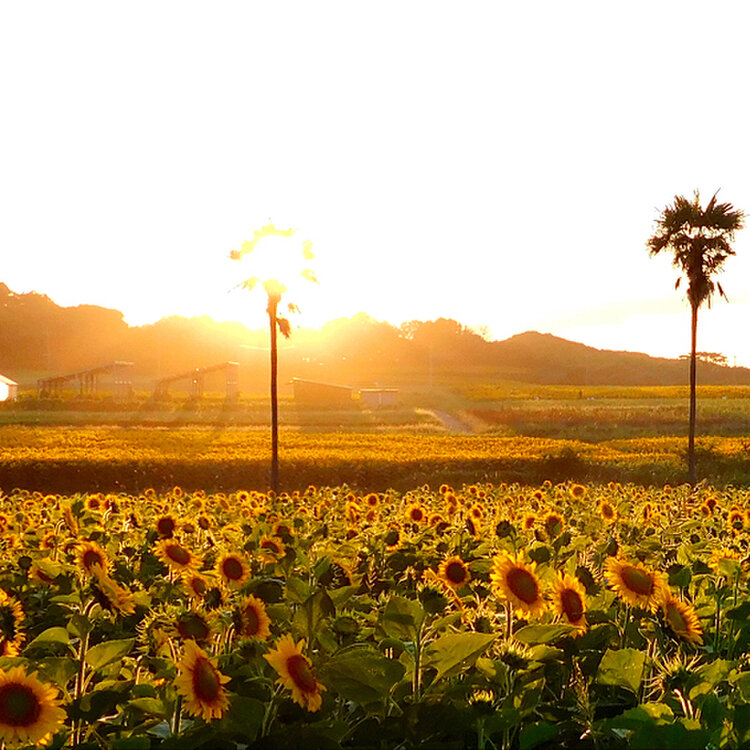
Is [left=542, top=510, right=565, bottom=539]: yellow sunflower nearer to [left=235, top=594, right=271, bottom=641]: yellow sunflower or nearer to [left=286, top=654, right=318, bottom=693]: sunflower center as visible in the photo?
[left=235, top=594, right=271, bottom=641]: yellow sunflower

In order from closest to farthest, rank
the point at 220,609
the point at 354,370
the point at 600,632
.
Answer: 1. the point at 600,632
2. the point at 220,609
3. the point at 354,370

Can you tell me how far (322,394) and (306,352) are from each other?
44.0 meters

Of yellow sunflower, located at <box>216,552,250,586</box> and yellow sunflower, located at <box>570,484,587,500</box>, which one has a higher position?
yellow sunflower, located at <box>216,552,250,586</box>

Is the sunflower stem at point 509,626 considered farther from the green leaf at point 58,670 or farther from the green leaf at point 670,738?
the green leaf at point 58,670

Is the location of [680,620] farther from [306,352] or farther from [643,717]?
[306,352]

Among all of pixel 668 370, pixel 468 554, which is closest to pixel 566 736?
pixel 468 554

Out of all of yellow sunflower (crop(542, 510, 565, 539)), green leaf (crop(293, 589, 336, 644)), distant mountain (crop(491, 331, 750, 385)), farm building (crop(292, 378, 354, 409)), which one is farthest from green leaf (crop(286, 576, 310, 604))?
distant mountain (crop(491, 331, 750, 385))

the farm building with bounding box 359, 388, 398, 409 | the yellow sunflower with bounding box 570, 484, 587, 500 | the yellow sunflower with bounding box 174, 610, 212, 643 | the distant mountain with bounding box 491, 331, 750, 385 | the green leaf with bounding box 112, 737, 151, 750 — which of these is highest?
the distant mountain with bounding box 491, 331, 750, 385

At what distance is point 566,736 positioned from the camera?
78.2 inches

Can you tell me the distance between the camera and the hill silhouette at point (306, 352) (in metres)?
93.2

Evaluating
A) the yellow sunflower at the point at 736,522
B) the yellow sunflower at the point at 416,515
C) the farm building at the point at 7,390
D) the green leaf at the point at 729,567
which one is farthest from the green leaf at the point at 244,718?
the farm building at the point at 7,390

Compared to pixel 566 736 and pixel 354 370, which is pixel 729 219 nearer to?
pixel 566 736

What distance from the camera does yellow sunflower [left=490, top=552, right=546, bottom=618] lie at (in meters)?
2.30

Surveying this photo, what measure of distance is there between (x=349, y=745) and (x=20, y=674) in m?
0.70
